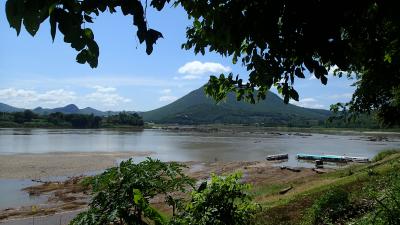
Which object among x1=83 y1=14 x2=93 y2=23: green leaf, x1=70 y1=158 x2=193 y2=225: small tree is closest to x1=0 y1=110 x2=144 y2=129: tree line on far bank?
x1=70 y1=158 x2=193 y2=225: small tree

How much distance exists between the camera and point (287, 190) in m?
24.8

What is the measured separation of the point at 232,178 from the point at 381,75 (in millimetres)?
2901

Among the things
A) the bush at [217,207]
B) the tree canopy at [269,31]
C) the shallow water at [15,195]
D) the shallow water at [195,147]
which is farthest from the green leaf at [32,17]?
the shallow water at [195,147]

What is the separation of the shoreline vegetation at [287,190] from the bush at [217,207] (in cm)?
132

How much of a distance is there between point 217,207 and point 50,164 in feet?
158

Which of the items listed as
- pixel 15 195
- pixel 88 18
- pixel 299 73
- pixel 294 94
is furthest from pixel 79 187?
pixel 88 18

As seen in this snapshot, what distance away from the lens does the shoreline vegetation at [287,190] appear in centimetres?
1047

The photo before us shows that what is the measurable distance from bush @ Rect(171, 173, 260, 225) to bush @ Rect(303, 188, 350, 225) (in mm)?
4412

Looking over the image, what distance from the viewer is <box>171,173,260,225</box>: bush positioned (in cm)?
480

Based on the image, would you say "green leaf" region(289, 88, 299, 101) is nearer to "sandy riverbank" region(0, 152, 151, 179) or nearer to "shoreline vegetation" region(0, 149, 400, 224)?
"shoreline vegetation" region(0, 149, 400, 224)

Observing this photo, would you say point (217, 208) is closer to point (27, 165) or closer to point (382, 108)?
point (382, 108)

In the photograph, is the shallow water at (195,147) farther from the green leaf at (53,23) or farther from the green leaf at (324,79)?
the green leaf at (53,23)

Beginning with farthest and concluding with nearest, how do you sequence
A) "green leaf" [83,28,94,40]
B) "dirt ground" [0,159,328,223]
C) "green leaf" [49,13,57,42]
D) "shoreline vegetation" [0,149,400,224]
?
1. "dirt ground" [0,159,328,223]
2. "shoreline vegetation" [0,149,400,224]
3. "green leaf" [83,28,94,40]
4. "green leaf" [49,13,57,42]

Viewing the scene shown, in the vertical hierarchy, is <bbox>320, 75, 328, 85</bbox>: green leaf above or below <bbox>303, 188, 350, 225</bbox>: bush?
above
